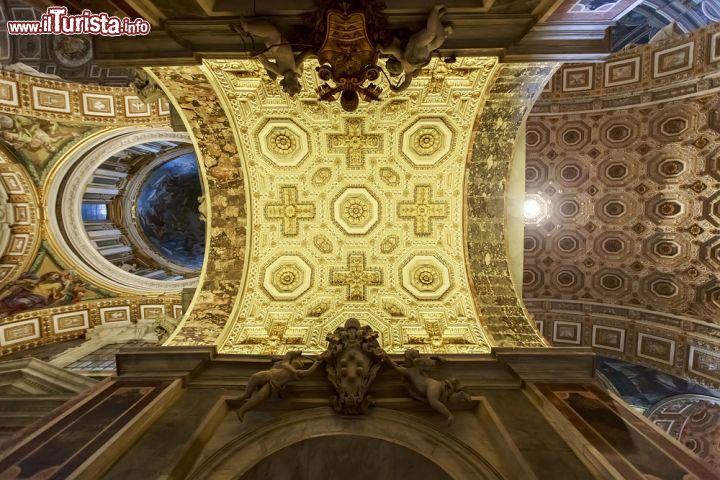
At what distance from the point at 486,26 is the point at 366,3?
185cm

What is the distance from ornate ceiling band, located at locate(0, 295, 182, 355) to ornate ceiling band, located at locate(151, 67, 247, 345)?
14.7ft

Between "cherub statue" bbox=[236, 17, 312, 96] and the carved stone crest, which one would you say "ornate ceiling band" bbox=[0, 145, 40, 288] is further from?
the carved stone crest

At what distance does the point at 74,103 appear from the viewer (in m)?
12.4

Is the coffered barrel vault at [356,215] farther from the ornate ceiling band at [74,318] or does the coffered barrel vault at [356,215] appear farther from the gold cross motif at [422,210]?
the ornate ceiling band at [74,318]

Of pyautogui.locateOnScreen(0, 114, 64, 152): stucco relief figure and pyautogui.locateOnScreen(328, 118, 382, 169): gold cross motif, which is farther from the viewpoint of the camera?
pyautogui.locateOnScreen(0, 114, 64, 152): stucco relief figure

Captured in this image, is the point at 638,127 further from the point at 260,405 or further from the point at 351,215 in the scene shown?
the point at 260,405

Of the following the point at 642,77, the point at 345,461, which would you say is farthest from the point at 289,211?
the point at 642,77

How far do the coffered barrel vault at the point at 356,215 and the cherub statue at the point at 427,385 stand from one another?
274 cm

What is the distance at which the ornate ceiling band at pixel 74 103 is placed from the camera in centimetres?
1177

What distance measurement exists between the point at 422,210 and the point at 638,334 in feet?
32.7

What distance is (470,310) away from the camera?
9648 millimetres

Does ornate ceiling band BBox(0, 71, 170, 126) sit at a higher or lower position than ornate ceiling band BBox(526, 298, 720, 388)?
higher

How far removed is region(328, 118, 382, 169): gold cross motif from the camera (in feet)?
33.8

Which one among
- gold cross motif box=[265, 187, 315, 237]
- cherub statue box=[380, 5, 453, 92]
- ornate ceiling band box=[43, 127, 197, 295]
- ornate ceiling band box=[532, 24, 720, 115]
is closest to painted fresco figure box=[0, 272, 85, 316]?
ornate ceiling band box=[43, 127, 197, 295]
